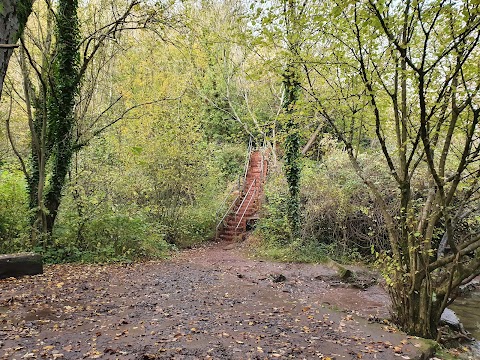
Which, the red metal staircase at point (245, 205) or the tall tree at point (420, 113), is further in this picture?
the red metal staircase at point (245, 205)

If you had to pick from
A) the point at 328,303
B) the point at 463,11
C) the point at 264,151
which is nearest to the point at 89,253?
the point at 328,303

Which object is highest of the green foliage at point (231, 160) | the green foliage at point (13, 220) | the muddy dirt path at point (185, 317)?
the green foliage at point (231, 160)

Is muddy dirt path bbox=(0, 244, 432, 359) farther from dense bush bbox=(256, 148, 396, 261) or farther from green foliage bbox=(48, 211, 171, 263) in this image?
dense bush bbox=(256, 148, 396, 261)

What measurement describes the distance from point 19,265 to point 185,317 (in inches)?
155

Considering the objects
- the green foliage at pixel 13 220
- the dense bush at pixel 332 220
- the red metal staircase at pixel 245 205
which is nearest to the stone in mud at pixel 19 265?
the green foliage at pixel 13 220

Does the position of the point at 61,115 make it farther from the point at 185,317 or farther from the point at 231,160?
the point at 231,160

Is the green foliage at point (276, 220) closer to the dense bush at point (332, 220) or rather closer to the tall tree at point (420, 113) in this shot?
the dense bush at point (332, 220)

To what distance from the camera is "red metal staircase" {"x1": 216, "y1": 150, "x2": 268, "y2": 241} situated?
15.1 metres

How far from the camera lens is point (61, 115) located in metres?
9.04

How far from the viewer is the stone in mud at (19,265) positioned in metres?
6.95

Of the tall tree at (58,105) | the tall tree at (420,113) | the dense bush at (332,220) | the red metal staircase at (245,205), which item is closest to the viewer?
the tall tree at (420,113)

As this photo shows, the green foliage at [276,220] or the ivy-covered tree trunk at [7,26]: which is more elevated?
the ivy-covered tree trunk at [7,26]

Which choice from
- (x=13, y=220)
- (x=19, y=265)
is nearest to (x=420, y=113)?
(x=19, y=265)

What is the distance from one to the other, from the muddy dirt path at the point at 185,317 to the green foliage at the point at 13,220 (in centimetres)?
108
